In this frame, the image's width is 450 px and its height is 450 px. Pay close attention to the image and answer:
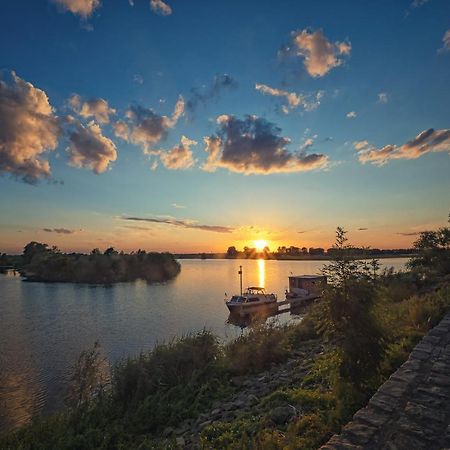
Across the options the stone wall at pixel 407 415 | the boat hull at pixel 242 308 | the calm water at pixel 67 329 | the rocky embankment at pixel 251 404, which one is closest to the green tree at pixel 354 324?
the stone wall at pixel 407 415

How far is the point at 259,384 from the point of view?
10.4m

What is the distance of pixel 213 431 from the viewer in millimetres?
7492

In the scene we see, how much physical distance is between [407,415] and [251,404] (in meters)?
5.13

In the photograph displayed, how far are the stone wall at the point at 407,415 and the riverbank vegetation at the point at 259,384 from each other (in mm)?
738

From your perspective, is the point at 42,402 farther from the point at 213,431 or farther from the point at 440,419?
the point at 440,419

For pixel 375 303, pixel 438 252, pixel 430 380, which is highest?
pixel 438 252

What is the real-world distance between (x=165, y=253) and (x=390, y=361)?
91.7 meters

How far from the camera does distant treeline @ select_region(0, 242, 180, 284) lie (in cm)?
8381

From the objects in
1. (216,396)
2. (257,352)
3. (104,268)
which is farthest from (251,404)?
(104,268)

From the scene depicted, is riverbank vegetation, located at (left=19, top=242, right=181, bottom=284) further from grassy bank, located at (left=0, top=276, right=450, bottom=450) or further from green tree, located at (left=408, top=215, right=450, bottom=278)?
grassy bank, located at (left=0, top=276, right=450, bottom=450)

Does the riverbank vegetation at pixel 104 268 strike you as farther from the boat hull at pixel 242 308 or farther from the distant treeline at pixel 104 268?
the boat hull at pixel 242 308

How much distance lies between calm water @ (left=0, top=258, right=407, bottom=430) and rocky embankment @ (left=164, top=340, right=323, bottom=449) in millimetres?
8759

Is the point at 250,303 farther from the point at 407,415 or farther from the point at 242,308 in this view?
the point at 407,415

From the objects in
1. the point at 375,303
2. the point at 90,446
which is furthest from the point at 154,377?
the point at 375,303
